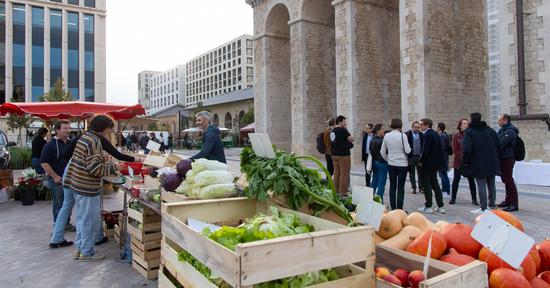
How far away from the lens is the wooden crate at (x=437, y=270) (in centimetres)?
186

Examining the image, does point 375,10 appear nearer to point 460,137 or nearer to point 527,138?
point 527,138

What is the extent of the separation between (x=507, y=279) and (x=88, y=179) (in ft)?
15.4

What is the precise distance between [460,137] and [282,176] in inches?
300

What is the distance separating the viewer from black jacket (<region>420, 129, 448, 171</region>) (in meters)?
7.68

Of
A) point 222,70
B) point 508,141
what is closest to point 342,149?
point 508,141

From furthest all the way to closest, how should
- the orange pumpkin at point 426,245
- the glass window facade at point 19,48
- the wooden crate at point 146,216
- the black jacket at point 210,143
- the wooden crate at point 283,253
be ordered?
the glass window facade at point 19,48 → the black jacket at point 210,143 → the wooden crate at point 146,216 → the orange pumpkin at point 426,245 → the wooden crate at point 283,253

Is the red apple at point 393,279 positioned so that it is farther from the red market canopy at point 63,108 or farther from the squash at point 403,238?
the red market canopy at point 63,108

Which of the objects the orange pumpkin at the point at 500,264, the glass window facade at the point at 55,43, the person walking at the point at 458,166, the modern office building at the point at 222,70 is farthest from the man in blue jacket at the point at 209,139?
the modern office building at the point at 222,70

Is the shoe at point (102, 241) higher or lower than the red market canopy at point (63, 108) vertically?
lower

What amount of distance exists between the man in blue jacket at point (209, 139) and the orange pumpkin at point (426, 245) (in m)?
3.85

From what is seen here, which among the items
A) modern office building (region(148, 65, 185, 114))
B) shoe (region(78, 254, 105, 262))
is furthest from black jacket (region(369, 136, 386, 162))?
modern office building (region(148, 65, 185, 114))

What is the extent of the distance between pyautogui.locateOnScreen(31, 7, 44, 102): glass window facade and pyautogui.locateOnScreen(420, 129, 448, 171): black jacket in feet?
159

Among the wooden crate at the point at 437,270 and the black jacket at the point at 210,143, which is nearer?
the wooden crate at the point at 437,270

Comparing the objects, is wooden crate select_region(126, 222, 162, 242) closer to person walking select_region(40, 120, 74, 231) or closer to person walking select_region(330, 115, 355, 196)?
person walking select_region(40, 120, 74, 231)
